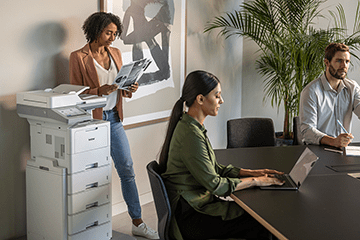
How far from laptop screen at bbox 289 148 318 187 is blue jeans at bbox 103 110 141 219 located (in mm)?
1573

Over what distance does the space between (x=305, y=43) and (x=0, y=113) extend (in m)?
3.31

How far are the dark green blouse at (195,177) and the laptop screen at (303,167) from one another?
0.31 meters

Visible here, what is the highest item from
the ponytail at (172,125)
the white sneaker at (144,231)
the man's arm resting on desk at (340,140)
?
the ponytail at (172,125)

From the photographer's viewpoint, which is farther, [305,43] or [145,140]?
[305,43]

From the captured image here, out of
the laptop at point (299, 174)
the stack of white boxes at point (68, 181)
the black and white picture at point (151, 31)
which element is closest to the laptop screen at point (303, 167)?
the laptop at point (299, 174)

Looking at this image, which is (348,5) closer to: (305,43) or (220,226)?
(305,43)

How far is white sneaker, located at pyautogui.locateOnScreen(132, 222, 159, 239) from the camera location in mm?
3336

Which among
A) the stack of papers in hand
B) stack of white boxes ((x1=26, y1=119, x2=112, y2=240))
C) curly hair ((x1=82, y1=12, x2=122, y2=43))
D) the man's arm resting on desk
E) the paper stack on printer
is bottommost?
stack of white boxes ((x1=26, y1=119, x2=112, y2=240))

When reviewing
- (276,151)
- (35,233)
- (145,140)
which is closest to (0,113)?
(35,233)

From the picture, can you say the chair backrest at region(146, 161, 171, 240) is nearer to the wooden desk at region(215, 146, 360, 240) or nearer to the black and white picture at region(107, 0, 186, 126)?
the wooden desk at region(215, 146, 360, 240)

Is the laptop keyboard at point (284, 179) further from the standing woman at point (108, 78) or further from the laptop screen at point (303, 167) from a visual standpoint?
the standing woman at point (108, 78)

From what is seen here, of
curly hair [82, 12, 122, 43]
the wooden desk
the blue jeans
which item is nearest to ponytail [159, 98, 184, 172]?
the wooden desk

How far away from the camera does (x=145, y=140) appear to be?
414 cm

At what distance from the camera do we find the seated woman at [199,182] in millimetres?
2006
